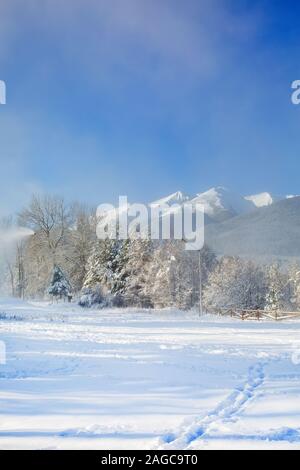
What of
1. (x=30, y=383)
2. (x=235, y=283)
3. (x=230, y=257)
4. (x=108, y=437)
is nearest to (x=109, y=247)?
(x=235, y=283)

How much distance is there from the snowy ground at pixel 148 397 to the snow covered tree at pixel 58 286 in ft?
119

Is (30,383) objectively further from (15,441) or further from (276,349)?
(276,349)

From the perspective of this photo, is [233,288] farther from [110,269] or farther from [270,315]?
[270,315]

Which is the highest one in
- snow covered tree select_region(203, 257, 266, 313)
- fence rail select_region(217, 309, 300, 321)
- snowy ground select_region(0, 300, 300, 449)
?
snow covered tree select_region(203, 257, 266, 313)

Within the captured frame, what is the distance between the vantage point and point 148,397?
8.51 metres

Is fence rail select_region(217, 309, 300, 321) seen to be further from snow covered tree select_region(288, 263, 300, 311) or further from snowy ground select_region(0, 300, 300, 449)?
snow covered tree select_region(288, 263, 300, 311)

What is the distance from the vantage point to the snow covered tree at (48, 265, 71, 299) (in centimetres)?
5219

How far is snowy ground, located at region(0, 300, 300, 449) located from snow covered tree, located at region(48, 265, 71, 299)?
3614 centimetres

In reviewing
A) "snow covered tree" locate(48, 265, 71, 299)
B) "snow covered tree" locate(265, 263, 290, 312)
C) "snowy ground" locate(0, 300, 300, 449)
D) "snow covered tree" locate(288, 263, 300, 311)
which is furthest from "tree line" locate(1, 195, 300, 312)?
"snowy ground" locate(0, 300, 300, 449)

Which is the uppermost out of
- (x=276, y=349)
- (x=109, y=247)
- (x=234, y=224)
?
(x=234, y=224)

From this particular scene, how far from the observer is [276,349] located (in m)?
16.3

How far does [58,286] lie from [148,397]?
45.3 m

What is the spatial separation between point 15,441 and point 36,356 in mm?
8203
